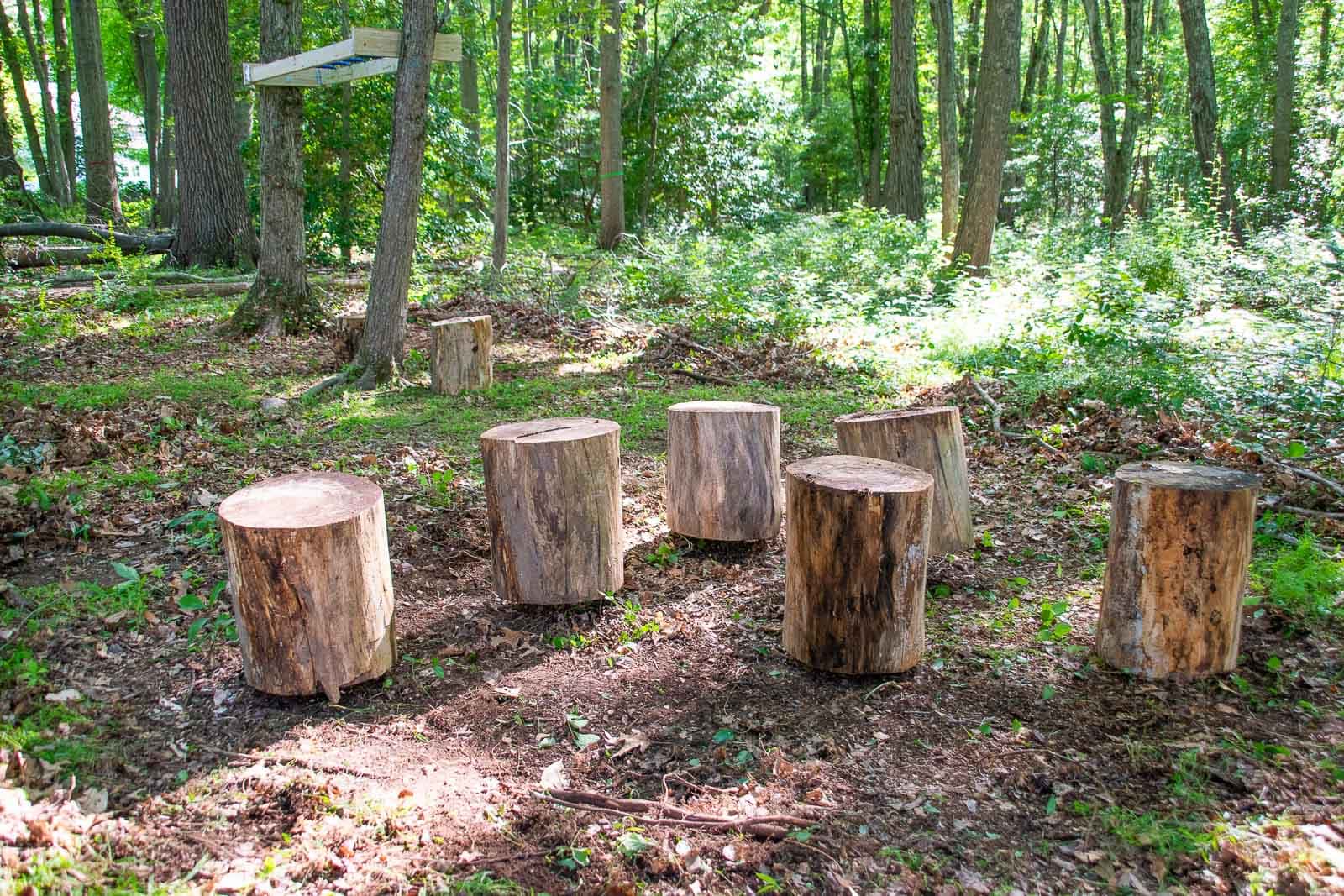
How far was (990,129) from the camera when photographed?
11781 mm

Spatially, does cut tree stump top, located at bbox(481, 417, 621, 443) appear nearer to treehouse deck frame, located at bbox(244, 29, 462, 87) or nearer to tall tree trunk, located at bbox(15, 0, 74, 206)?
treehouse deck frame, located at bbox(244, 29, 462, 87)

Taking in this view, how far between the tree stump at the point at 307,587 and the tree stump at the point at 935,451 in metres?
2.81

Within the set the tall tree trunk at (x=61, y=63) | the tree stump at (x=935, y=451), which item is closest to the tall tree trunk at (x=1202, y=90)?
the tree stump at (x=935, y=451)

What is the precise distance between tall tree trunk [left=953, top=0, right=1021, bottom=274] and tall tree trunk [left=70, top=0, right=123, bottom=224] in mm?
15770

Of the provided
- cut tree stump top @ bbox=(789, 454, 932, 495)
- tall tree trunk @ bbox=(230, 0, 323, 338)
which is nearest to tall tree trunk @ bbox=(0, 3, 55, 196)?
tall tree trunk @ bbox=(230, 0, 323, 338)

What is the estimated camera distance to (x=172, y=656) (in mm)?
3924

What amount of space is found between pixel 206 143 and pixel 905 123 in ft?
39.9

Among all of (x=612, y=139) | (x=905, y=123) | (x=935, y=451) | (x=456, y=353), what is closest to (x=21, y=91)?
(x=612, y=139)

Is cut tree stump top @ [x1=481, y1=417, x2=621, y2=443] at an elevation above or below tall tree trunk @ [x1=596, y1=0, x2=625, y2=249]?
below

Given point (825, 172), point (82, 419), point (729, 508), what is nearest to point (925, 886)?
point (729, 508)

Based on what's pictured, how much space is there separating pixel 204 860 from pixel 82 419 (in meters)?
5.15

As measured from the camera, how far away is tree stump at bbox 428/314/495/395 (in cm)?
837

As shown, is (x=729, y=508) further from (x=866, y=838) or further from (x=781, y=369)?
(x=781, y=369)

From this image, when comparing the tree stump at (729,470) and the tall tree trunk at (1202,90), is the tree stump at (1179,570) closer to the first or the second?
the tree stump at (729,470)
